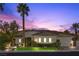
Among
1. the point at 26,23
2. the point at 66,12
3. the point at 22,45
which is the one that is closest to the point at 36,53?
the point at 22,45

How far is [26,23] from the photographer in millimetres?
2605

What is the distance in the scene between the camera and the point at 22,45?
8.51ft

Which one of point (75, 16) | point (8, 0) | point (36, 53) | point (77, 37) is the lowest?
point (36, 53)

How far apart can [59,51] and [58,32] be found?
0.63ft

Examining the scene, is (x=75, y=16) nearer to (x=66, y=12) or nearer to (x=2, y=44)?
(x=66, y=12)

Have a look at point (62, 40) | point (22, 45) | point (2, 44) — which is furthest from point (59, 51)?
point (2, 44)

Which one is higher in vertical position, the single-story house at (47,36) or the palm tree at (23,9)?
the palm tree at (23,9)

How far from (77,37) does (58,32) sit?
203 millimetres

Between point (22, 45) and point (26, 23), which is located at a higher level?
point (26, 23)

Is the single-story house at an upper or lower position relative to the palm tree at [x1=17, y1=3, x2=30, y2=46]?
lower

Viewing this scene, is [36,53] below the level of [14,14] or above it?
below

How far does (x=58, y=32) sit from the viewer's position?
2.59 metres

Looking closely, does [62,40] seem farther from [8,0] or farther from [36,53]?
[8,0]

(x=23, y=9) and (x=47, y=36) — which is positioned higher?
(x=23, y=9)
